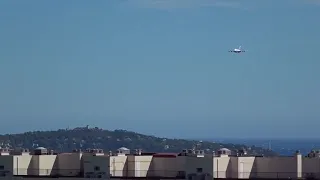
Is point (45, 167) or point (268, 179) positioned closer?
point (268, 179)

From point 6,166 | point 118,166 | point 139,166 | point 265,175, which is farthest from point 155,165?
point 6,166

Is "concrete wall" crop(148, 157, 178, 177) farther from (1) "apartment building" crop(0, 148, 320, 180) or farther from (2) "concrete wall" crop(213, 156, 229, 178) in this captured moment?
(2) "concrete wall" crop(213, 156, 229, 178)

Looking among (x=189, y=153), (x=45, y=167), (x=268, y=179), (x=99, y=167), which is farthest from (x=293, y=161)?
(x=45, y=167)

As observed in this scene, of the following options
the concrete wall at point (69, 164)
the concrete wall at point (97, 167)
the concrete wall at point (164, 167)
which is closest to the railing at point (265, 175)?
the concrete wall at point (164, 167)

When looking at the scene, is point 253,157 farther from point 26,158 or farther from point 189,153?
point 26,158

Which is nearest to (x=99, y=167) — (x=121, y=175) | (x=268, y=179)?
(x=121, y=175)

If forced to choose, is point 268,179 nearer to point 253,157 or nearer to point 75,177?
point 253,157

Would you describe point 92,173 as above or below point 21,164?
below

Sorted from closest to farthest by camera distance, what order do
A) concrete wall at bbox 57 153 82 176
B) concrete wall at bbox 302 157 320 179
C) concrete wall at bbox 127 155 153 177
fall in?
concrete wall at bbox 302 157 320 179, concrete wall at bbox 127 155 153 177, concrete wall at bbox 57 153 82 176

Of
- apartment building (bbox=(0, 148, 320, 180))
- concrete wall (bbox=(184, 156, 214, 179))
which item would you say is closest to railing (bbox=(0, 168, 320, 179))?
apartment building (bbox=(0, 148, 320, 180))

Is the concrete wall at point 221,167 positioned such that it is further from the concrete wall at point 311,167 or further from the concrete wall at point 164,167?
the concrete wall at point 311,167

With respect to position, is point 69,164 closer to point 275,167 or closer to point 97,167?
point 97,167
